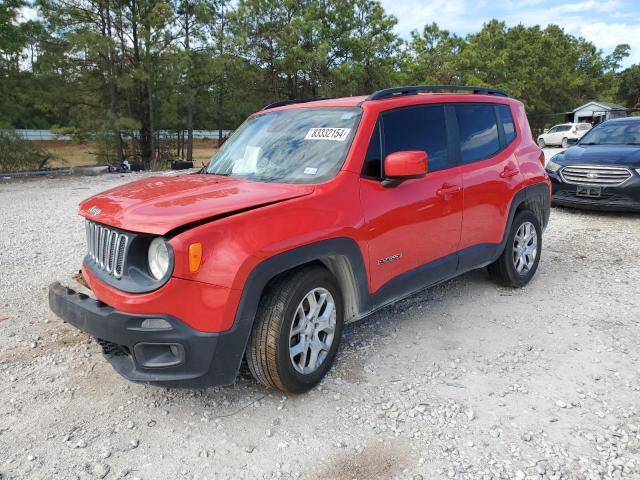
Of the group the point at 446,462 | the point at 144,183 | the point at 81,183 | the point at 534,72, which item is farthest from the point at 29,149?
the point at 534,72

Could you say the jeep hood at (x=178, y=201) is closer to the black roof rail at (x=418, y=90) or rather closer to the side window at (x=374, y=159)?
the side window at (x=374, y=159)

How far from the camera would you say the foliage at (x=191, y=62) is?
1827 cm

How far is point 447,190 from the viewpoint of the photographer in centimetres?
384

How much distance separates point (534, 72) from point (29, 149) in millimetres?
37136

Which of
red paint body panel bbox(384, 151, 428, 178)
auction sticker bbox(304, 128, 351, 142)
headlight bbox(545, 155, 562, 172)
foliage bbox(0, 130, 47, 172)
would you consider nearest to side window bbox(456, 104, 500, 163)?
red paint body panel bbox(384, 151, 428, 178)

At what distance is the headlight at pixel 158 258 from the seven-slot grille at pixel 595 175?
306 inches

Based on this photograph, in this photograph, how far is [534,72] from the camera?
1566 inches

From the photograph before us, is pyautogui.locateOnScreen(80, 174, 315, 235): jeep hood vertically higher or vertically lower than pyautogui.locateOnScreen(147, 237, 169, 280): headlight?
higher

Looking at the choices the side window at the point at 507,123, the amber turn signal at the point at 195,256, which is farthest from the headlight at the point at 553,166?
the amber turn signal at the point at 195,256

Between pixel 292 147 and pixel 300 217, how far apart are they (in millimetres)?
888

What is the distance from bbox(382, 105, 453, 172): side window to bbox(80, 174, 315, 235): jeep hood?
0.85m

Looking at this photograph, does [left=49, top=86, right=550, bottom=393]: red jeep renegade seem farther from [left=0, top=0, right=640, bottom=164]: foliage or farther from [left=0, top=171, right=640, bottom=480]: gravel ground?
[left=0, top=0, right=640, bottom=164]: foliage

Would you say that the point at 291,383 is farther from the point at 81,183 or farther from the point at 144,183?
the point at 81,183

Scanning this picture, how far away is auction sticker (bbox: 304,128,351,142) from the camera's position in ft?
11.1
